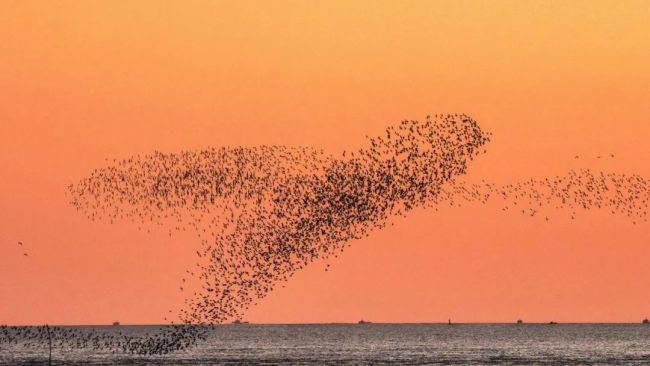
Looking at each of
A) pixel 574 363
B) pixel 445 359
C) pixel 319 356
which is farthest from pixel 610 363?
pixel 319 356

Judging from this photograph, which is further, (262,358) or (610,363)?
(262,358)

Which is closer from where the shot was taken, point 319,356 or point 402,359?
point 402,359

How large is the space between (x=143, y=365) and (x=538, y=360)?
47813 millimetres

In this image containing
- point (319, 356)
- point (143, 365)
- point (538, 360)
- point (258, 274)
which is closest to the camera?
point (258, 274)

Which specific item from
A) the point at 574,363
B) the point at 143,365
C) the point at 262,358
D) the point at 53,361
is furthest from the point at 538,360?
the point at 53,361

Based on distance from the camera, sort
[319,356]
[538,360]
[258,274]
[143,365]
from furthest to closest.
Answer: [319,356] → [538,360] → [143,365] → [258,274]

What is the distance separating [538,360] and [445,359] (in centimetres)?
1141

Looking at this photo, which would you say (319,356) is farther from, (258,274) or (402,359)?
(258,274)

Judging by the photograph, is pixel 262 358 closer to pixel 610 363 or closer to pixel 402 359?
pixel 402 359

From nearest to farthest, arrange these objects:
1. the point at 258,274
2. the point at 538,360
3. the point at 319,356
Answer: the point at 258,274 → the point at 538,360 → the point at 319,356

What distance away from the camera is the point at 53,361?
552ft

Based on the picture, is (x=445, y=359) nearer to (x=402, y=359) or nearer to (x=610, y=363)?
(x=402, y=359)

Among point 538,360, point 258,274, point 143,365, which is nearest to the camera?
point 258,274

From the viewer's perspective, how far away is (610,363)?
155875mm
